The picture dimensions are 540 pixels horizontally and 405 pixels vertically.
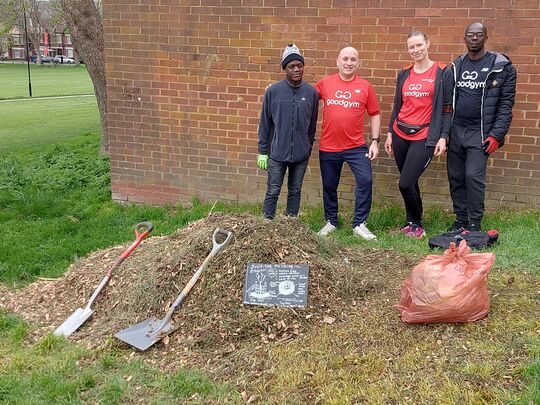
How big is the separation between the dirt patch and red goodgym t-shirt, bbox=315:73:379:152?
122 cm

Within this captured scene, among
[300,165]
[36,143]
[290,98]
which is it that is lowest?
[36,143]

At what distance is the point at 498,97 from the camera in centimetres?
491

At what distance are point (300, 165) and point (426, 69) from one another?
146 centimetres

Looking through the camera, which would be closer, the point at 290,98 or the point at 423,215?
the point at 290,98

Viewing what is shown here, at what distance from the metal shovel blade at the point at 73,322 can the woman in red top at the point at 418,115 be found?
121 inches

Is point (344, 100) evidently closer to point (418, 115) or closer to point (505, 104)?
point (418, 115)

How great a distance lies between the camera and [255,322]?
149 inches

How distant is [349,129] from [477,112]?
1192mm

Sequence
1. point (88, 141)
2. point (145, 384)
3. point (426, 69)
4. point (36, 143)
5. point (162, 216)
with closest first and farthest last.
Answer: point (145, 384) < point (426, 69) < point (162, 216) < point (88, 141) < point (36, 143)

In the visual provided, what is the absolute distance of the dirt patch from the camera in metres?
3.77

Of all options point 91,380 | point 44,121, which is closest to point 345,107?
point 91,380

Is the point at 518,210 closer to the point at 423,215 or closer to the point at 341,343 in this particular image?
the point at 423,215

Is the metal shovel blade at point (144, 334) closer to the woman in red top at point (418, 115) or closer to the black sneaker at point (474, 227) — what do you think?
the woman in red top at point (418, 115)

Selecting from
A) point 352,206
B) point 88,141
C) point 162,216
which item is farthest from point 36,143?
point 352,206
